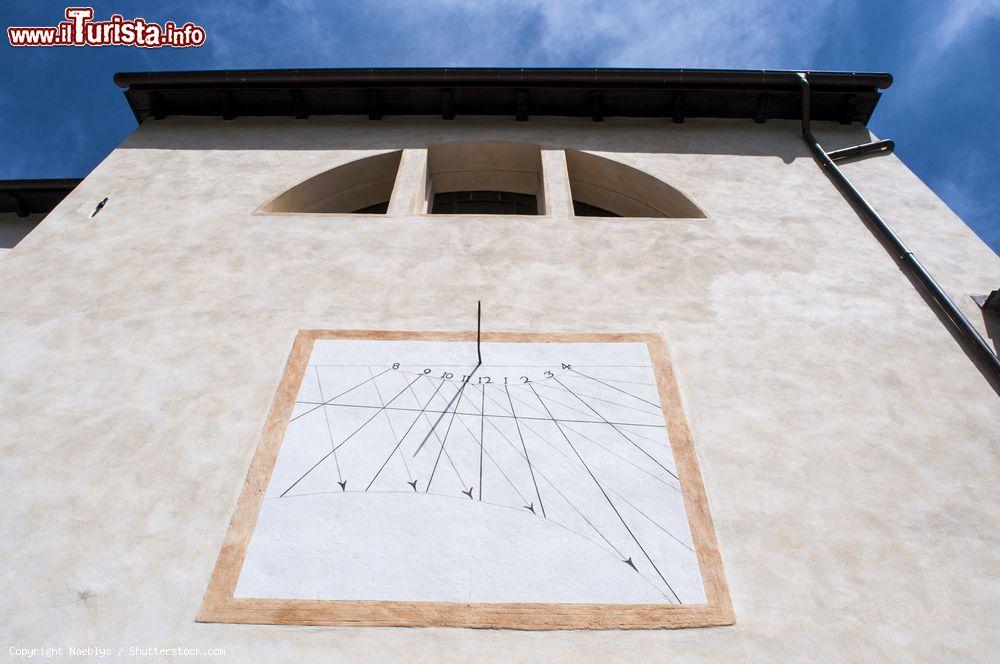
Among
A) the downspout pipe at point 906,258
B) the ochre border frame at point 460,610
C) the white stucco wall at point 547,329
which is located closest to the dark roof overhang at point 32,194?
the white stucco wall at point 547,329

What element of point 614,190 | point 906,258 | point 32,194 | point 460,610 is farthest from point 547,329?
point 32,194

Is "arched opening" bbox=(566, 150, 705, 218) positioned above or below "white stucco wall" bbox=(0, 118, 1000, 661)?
above

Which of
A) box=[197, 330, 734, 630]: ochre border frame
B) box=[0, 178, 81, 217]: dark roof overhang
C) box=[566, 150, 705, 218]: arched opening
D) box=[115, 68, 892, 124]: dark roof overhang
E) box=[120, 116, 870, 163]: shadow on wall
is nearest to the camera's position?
box=[197, 330, 734, 630]: ochre border frame

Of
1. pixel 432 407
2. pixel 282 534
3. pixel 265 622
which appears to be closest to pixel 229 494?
pixel 282 534

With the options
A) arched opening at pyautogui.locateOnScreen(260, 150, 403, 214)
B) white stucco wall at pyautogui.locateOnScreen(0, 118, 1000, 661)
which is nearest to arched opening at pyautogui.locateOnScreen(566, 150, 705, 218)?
white stucco wall at pyautogui.locateOnScreen(0, 118, 1000, 661)

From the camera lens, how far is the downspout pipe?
16.4 ft

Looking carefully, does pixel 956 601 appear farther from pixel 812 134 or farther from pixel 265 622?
pixel 812 134

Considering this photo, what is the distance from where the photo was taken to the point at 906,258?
19.2ft

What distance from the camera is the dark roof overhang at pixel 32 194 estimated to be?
8.54 metres

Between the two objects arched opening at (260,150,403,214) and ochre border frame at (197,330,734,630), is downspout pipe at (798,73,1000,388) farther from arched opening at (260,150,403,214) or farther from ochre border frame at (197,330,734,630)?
arched opening at (260,150,403,214)

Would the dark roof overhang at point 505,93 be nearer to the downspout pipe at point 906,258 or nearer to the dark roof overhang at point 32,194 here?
the downspout pipe at point 906,258

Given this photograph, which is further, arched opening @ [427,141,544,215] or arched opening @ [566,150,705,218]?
arched opening @ [427,141,544,215]

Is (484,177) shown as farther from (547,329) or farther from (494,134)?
(547,329)

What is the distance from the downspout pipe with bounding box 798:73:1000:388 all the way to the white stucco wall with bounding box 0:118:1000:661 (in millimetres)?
111
